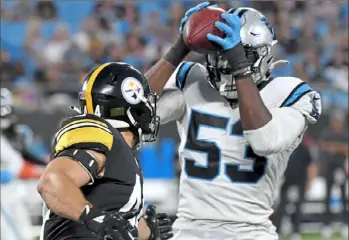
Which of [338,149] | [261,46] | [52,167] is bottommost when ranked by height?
[338,149]

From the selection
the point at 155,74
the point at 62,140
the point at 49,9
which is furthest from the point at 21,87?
the point at 62,140

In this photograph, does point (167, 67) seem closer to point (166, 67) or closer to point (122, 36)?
point (166, 67)

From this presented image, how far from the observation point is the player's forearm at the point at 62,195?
3006 millimetres

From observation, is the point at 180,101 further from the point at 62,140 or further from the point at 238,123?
the point at 62,140

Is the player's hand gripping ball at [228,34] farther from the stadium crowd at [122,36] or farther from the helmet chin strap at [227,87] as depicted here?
the stadium crowd at [122,36]

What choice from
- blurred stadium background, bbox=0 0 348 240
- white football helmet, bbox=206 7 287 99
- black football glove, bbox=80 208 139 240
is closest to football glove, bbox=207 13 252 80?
white football helmet, bbox=206 7 287 99

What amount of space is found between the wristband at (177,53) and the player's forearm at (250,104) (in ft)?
1.96

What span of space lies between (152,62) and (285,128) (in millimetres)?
8365

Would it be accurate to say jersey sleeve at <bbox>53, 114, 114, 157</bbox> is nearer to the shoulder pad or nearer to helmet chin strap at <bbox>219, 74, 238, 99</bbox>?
helmet chin strap at <bbox>219, 74, 238, 99</bbox>

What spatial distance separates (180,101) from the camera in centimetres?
440

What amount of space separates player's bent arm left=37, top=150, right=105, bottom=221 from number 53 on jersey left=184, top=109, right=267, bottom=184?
1.22m

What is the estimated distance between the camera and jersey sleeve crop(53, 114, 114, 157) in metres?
3.20

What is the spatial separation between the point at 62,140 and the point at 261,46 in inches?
51.6

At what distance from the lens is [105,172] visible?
329 cm
